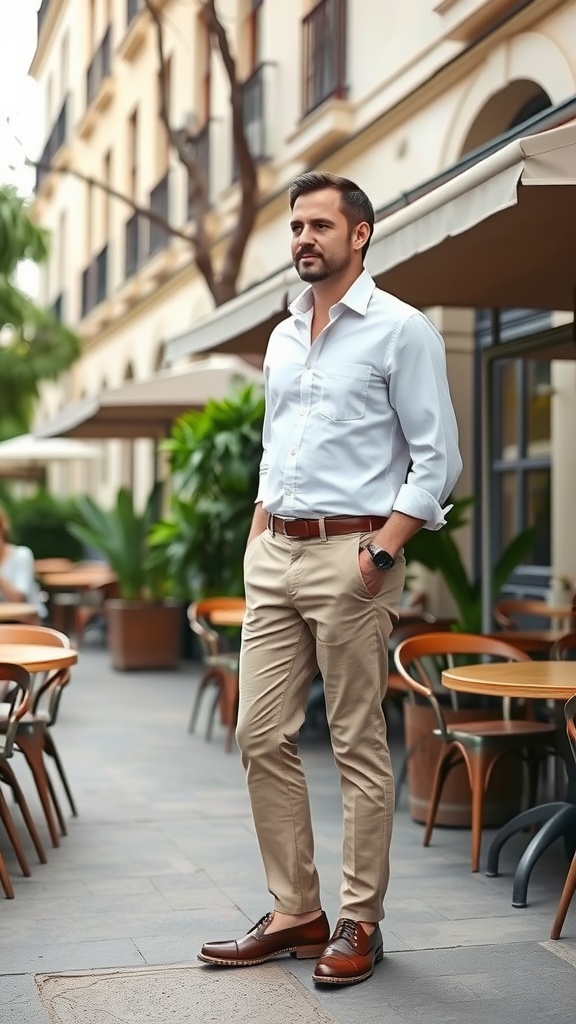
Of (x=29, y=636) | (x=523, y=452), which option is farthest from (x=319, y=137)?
(x=29, y=636)

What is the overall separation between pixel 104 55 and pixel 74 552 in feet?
29.2

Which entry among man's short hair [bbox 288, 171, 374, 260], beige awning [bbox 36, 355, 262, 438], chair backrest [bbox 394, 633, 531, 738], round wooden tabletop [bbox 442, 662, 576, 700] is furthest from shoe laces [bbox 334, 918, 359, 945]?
beige awning [bbox 36, 355, 262, 438]

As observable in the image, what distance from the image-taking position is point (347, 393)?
3.98m

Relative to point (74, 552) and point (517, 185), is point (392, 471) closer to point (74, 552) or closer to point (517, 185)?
point (517, 185)

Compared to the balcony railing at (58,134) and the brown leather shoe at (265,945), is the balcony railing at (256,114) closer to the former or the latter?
the brown leather shoe at (265,945)

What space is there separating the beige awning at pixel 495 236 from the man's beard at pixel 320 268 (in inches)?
31.8

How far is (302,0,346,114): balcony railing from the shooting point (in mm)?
12891

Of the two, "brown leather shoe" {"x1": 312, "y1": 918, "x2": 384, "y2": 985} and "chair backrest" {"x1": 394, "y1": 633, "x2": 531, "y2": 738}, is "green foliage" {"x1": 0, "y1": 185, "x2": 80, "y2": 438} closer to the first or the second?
"chair backrest" {"x1": 394, "y1": 633, "x2": 531, "y2": 738}

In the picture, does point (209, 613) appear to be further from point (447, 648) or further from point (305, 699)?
point (305, 699)

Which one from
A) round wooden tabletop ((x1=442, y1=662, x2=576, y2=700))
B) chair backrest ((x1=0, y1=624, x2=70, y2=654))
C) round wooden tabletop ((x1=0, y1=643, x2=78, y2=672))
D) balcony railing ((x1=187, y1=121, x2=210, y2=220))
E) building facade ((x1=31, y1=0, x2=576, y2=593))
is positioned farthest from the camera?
balcony railing ((x1=187, y1=121, x2=210, y2=220))

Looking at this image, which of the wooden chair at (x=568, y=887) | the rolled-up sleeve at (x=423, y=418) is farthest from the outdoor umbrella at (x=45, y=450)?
the rolled-up sleeve at (x=423, y=418)

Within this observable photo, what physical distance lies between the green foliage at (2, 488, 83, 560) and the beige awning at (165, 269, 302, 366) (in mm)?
11612

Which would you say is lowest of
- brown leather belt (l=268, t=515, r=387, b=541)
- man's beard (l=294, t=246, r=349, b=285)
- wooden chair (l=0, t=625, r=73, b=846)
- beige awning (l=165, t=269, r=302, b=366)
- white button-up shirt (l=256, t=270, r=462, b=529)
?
wooden chair (l=0, t=625, r=73, b=846)

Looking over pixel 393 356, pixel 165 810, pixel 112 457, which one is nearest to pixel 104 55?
pixel 112 457
